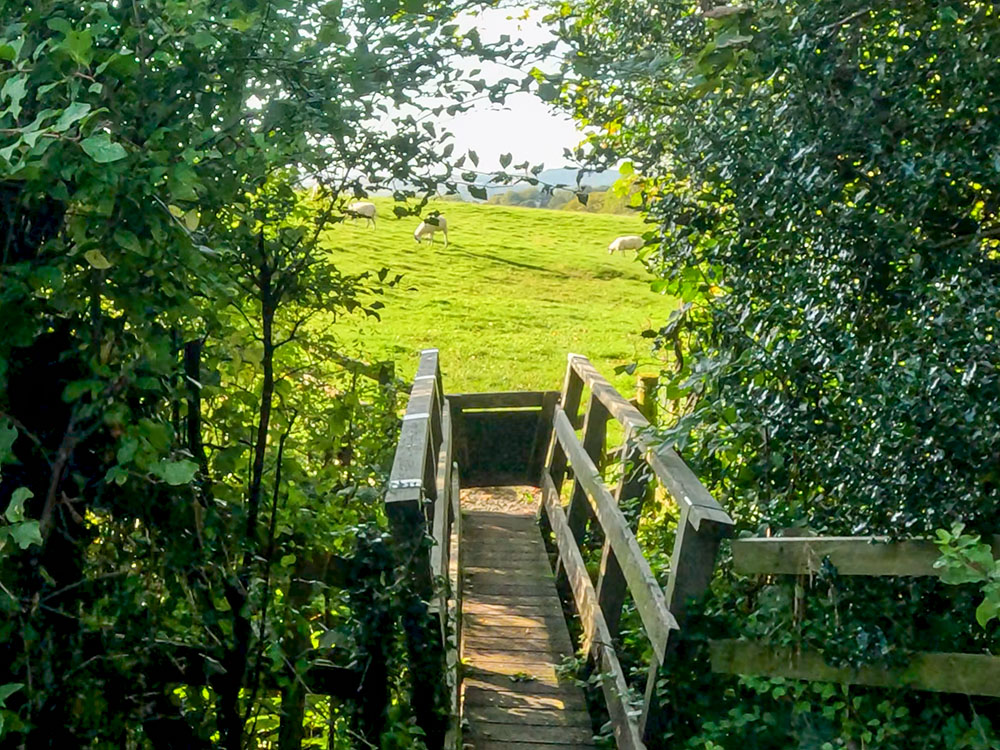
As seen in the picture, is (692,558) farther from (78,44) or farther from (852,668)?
(78,44)

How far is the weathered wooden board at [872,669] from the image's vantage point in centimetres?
302

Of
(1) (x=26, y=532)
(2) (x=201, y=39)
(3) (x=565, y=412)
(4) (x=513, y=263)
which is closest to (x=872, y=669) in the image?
(1) (x=26, y=532)

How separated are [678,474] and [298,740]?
1.47m

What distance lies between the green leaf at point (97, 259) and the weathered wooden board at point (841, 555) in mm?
1991

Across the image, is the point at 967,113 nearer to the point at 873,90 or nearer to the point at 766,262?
the point at 873,90

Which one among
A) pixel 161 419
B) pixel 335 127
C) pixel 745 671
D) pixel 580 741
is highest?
pixel 335 127

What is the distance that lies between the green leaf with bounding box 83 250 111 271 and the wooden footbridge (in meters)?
1.24

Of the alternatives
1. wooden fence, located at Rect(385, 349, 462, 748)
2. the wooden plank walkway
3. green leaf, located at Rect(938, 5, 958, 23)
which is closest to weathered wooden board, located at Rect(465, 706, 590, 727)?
the wooden plank walkway

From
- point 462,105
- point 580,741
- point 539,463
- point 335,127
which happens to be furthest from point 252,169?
point 539,463

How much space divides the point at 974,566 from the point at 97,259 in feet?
6.85

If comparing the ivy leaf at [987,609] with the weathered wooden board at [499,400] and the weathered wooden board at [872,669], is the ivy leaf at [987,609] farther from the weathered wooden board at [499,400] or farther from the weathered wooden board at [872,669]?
the weathered wooden board at [499,400]

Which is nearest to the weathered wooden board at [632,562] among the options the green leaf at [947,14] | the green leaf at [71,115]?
the green leaf at [947,14]

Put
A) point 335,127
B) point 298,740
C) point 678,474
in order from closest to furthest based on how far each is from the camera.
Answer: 1. point 335,127
2. point 298,740
3. point 678,474

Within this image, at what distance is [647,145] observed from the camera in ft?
14.5
